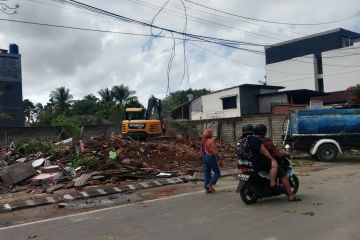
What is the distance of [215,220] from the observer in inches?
331

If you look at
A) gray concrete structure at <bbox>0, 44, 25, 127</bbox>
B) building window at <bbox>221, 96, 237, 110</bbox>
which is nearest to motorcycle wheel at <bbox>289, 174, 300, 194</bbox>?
building window at <bbox>221, 96, 237, 110</bbox>

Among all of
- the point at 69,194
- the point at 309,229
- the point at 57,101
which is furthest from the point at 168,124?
the point at 57,101

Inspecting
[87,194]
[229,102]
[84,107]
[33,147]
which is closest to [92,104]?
[84,107]

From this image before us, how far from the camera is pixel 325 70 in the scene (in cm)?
6750

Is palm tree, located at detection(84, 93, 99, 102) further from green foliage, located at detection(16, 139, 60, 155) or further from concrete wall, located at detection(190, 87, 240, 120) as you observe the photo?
green foliage, located at detection(16, 139, 60, 155)

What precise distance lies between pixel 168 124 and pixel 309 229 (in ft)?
95.7

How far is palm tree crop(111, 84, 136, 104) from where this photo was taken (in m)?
79.5

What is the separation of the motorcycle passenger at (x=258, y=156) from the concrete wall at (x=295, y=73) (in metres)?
61.8

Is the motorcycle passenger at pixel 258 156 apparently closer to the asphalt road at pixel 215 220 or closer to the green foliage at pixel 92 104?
the asphalt road at pixel 215 220

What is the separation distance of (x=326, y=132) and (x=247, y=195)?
1169 centimetres

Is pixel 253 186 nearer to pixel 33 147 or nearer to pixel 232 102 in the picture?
pixel 33 147

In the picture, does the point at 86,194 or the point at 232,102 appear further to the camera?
the point at 232,102

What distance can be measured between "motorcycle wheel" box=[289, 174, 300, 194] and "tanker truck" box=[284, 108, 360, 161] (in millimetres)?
10200

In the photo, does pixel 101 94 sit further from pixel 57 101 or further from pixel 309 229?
pixel 309 229
